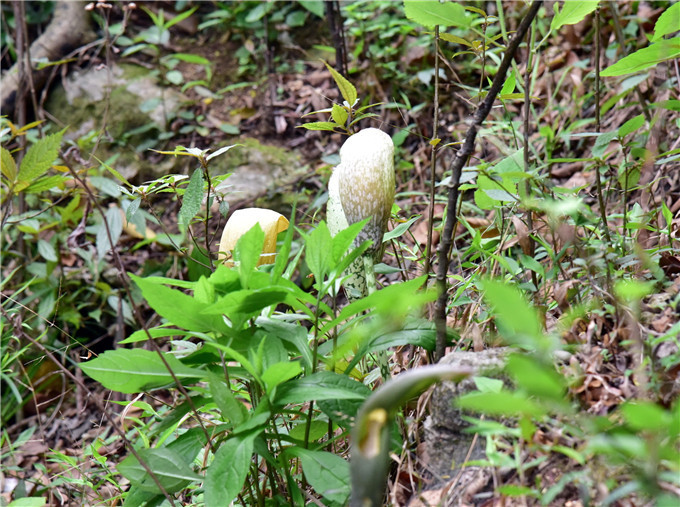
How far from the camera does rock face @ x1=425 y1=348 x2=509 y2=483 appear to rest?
3.32 feet

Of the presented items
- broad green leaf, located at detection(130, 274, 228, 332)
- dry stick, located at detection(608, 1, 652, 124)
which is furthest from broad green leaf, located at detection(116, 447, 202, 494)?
dry stick, located at detection(608, 1, 652, 124)

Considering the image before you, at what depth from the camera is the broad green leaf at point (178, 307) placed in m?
0.98

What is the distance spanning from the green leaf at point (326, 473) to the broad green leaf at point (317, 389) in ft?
0.33

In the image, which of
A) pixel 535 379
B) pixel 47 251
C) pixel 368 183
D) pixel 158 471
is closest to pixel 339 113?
pixel 368 183

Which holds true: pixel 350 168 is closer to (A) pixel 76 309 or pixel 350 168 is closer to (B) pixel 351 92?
(B) pixel 351 92

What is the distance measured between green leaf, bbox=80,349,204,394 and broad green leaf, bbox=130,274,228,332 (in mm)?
70

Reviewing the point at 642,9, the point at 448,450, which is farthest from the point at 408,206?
the point at 448,450

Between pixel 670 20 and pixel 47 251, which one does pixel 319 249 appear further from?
pixel 47 251

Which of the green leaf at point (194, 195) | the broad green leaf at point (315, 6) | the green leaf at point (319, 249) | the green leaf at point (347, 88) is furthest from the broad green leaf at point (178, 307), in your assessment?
the broad green leaf at point (315, 6)

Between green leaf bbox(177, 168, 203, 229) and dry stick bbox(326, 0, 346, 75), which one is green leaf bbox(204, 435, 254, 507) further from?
dry stick bbox(326, 0, 346, 75)

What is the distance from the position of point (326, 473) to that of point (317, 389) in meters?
0.13

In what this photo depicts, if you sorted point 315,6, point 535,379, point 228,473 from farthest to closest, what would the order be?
point 315,6 < point 228,473 < point 535,379

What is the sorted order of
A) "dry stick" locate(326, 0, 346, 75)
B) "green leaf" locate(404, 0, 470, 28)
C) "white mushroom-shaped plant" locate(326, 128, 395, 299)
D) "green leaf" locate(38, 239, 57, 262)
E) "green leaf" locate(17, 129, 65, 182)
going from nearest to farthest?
"green leaf" locate(404, 0, 470, 28) < "white mushroom-shaped plant" locate(326, 128, 395, 299) < "green leaf" locate(17, 129, 65, 182) < "dry stick" locate(326, 0, 346, 75) < "green leaf" locate(38, 239, 57, 262)

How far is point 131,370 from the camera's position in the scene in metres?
1.02
